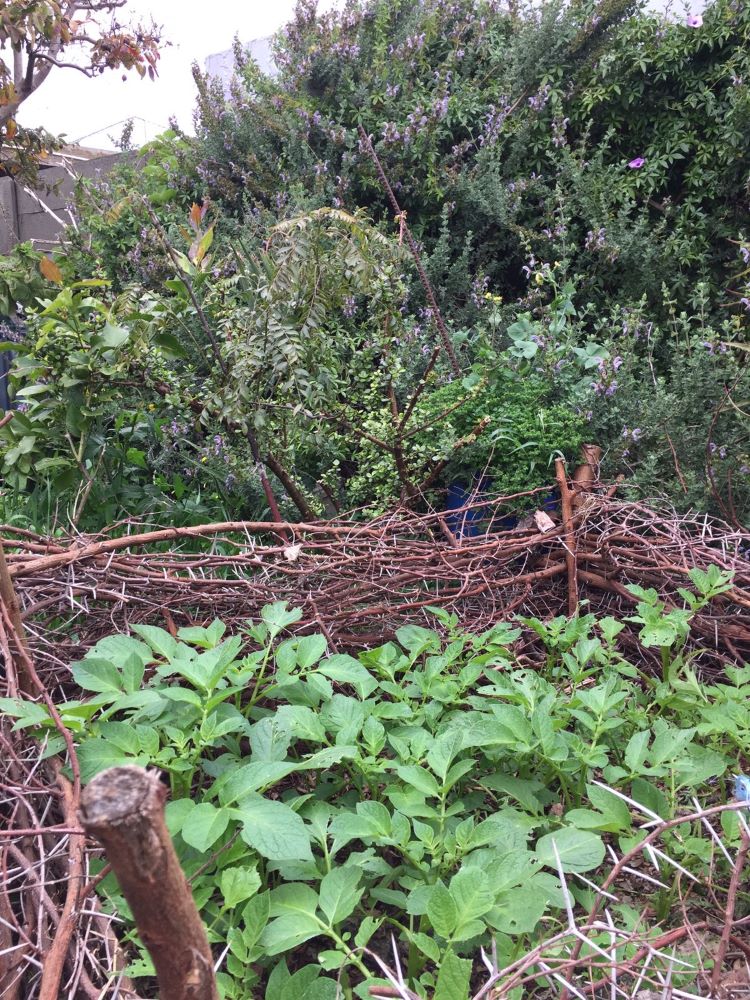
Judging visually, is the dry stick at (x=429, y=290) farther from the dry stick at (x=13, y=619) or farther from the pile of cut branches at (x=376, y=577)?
the dry stick at (x=13, y=619)

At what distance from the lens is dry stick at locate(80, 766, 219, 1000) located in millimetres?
434

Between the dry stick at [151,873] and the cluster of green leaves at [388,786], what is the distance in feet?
1.43

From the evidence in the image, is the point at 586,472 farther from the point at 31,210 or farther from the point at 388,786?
the point at 31,210

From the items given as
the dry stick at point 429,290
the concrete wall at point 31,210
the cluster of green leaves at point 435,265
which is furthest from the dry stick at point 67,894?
the concrete wall at point 31,210

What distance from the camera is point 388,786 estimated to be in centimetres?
119

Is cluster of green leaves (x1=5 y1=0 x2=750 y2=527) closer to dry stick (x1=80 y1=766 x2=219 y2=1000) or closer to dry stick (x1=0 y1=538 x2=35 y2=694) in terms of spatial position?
dry stick (x1=0 y1=538 x2=35 y2=694)

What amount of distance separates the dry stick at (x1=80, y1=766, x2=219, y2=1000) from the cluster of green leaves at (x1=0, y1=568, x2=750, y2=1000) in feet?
1.43

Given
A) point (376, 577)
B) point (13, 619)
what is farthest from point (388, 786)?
point (376, 577)

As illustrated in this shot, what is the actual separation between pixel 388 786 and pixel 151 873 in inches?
31.0

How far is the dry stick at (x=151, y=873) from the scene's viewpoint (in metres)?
0.43

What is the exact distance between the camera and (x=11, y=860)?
106 cm

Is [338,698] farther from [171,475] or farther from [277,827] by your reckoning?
[171,475]

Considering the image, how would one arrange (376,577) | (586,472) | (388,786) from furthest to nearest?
(586,472), (376,577), (388,786)

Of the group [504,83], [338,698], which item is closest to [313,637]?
[338,698]
